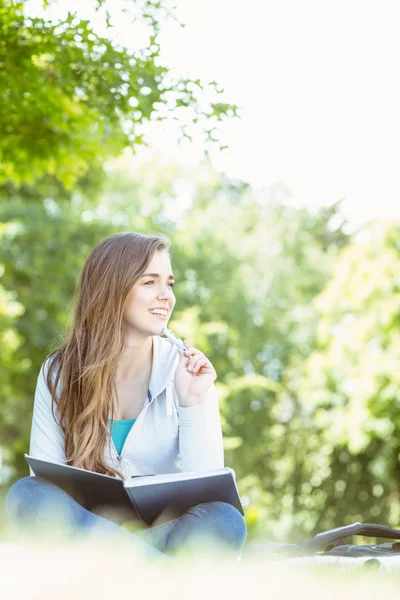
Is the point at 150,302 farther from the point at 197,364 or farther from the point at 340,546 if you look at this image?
the point at 340,546

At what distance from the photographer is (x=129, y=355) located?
3.89m

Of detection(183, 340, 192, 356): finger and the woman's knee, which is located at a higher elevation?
detection(183, 340, 192, 356): finger

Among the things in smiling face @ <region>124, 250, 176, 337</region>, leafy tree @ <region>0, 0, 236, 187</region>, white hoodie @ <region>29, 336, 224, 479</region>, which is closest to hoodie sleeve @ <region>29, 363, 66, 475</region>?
white hoodie @ <region>29, 336, 224, 479</region>

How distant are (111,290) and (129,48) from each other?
2735 mm

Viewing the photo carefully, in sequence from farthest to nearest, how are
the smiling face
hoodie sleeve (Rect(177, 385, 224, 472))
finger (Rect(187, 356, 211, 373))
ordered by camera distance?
1. the smiling face
2. finger (Rect(187, 356, 211, 373))
3. hoodie sleeve (Rect(177, 385, 224, 472))

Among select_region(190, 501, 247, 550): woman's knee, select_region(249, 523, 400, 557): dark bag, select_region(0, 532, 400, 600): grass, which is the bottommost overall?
select_region(249, 523, 400, 557): dark bag

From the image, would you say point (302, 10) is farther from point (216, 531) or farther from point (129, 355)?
point (216, 531)

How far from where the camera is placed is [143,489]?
3.07m

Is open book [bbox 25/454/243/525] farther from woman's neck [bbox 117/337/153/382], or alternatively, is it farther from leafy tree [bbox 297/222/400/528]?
leafy tree [bbox 297/222/400/528]

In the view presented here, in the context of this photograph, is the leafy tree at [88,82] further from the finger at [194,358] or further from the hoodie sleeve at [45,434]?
the hoodie sleeve at [45,434]

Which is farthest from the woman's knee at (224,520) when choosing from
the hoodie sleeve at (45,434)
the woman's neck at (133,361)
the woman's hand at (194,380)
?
the woman's neck at (133,361)

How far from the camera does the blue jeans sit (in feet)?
→ 10.1

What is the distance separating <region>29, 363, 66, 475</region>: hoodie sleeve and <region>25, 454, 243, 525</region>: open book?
0.30 m

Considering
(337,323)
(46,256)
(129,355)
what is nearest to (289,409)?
(337,323)
